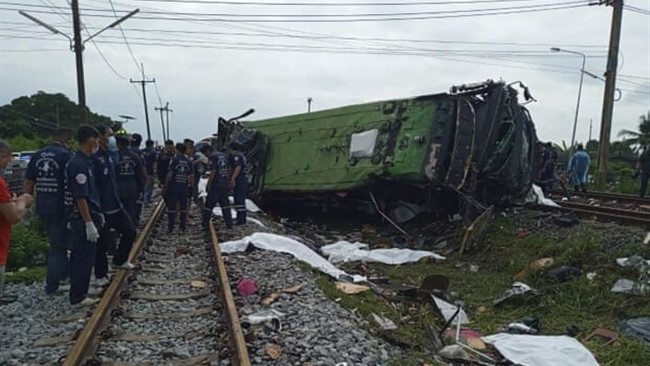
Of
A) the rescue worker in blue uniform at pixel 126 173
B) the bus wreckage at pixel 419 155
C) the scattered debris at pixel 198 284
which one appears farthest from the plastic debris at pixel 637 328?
A: the rescue worker in blue uniform at pixel 126 173

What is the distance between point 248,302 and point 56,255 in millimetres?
2076

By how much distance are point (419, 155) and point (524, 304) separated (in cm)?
424

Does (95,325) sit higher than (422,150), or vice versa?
(422,150)

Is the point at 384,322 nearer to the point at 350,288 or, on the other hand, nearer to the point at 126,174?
the point at 350,288

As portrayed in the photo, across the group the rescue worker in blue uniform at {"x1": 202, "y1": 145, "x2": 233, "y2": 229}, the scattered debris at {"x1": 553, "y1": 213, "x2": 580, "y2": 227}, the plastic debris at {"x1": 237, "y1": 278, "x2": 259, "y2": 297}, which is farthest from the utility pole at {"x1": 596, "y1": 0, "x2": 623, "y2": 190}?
the plastic debris at {"x1": 237, "y1": 278, "x2": 259, "y2": 297}

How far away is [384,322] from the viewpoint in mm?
4883

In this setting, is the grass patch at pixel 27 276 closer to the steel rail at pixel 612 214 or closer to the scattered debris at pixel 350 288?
the scattered debris at pixel 350 288

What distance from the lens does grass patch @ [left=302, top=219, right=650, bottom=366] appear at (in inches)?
185

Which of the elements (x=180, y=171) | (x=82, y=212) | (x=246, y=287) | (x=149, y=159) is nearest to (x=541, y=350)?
(x=246, y=287)

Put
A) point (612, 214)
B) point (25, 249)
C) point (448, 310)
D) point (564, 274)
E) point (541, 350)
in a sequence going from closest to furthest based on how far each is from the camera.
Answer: point (541, 350) → point (448, 310) → point (564, 274) → point (25, 249) → point (612, 214)

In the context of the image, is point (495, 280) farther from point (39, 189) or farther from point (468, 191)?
point (39, 189)

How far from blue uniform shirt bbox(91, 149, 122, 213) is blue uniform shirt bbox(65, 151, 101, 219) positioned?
402mm

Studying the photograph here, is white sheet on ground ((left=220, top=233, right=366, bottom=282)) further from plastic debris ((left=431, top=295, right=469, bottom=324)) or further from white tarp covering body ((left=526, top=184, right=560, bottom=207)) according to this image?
white tarp covering body ((left=526, top=184, right=560, bottom=207))

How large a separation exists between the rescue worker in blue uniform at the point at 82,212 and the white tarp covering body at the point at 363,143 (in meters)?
6.37
